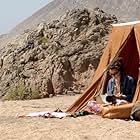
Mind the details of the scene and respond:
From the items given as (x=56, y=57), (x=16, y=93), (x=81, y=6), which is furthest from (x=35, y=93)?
(x=81, y=6)

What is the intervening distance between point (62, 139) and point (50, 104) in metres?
5.78

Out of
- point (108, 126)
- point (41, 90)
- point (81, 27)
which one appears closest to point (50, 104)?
point (41, 90)

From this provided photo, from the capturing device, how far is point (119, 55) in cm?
1211

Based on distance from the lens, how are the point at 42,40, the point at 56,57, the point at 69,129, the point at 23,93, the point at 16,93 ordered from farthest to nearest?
the point at 42,40 → the point at 56,57 → the point at 16,93 → the point at 23,93 → the point at 69,129

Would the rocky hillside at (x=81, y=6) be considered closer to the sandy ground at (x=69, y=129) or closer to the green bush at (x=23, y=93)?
the green bush at (x=23, y=93)

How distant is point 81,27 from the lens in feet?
66.5

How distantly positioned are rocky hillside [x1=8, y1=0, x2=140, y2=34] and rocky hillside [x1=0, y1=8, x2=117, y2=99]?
41349 mm

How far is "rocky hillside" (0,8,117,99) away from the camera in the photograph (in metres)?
18.2

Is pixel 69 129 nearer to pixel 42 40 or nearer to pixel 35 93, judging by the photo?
pixel 35 93

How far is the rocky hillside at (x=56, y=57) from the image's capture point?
18.2m

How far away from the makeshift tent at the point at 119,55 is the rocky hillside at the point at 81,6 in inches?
1957

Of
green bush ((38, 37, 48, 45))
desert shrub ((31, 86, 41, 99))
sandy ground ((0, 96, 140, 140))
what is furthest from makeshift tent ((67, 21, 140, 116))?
green bush ((38, 37, 48, 45))

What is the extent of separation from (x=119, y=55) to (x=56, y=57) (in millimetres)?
6905

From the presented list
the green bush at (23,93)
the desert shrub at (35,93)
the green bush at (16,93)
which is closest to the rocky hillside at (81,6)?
the green bush at (16,93)
